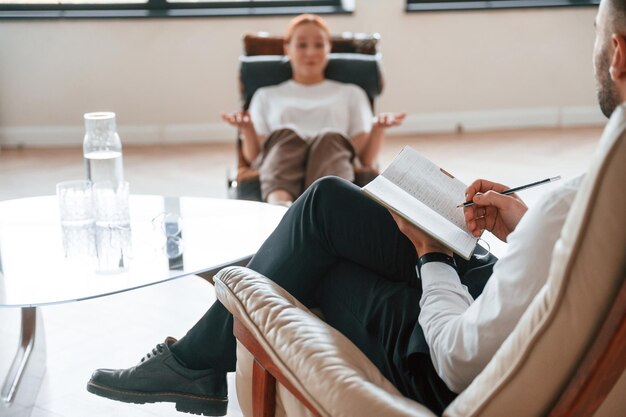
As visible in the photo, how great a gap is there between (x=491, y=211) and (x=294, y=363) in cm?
63

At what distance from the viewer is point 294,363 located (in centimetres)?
139

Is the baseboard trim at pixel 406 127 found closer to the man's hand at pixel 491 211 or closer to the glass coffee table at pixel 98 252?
the glass coffee table at pixel 98 252

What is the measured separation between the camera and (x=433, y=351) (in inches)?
57.3

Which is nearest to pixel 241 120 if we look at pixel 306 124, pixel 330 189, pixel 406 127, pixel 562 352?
pixel 306 124

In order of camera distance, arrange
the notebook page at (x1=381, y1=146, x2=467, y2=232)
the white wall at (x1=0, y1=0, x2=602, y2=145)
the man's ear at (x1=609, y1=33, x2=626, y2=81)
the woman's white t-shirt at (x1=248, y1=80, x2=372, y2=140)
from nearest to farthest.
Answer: the man's ear at (x1=609, y1=33, x2=626, y2=81) < the notebook page at (x1=381, y1=146, x2=467, y2=232) < the woman's white t-shirt at (x1=248, y1=80, x2=372, y2=140) < the white wall at (x1=0, y1=0, x2=602, y2=145)

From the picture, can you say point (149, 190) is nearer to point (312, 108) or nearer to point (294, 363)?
point (312, 108)

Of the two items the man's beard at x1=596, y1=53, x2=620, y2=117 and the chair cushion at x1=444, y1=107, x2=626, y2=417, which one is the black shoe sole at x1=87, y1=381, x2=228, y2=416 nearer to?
the chair cushion at x1=444, y1=107, x2=626, y2=417

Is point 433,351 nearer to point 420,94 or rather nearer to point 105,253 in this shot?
point 105,253

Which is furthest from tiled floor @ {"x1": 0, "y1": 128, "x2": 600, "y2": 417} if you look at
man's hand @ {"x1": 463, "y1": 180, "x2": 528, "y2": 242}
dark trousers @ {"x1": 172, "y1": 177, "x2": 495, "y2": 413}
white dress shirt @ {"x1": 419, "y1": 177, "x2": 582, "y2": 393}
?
white dress shirt @ {"x1": 419, "y1": 177, "x2": 582, "y2": 393}

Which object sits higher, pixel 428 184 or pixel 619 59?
pixel 619 59

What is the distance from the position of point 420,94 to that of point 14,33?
2432 mm

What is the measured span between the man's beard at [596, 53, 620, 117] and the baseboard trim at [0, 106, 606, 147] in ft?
13.1

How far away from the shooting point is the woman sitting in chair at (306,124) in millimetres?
3344

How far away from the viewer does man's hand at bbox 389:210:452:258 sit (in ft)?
5.52
